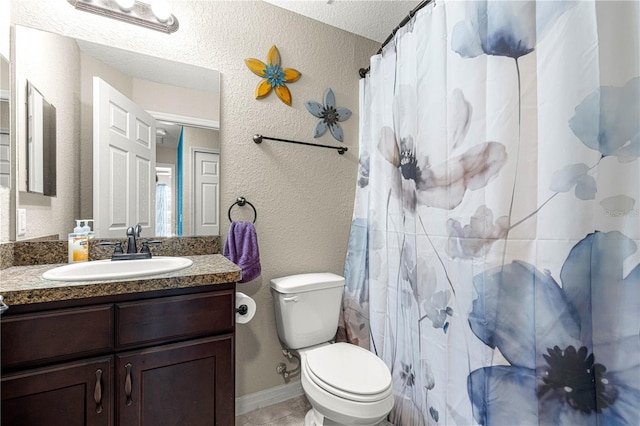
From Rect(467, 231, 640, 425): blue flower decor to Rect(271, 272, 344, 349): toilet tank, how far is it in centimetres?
85

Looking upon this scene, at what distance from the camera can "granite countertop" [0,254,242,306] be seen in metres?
0.88

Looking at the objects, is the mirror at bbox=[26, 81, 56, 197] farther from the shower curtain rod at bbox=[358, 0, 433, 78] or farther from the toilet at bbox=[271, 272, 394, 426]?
the shower curtain rod at bbox=[358, 0, 433, 78]

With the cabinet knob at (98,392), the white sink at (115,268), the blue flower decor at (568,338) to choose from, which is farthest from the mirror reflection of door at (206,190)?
the blue flower decor at (568,338)

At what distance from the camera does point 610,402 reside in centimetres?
Result: 82

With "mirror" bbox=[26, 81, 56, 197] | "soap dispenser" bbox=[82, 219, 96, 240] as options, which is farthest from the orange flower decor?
"soap dispenser" bbox=[82, 219, 96, 240]

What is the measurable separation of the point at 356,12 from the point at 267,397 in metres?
2.46

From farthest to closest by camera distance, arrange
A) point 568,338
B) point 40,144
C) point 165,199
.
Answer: point 165,199
point 40,144
point 568,338

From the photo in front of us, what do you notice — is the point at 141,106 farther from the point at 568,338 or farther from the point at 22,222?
the point at 568,338

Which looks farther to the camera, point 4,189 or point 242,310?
point 242,310

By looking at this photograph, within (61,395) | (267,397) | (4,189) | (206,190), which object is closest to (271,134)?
(206,190)

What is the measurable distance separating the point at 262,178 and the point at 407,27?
44.2 inches

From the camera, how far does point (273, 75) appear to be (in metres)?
1.73

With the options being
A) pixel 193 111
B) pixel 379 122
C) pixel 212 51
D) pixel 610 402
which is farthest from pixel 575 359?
pixel 212 51

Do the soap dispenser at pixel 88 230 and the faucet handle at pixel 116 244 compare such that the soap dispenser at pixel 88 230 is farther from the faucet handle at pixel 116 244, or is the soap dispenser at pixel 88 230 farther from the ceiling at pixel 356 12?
the ceiling at pixel 356 12
